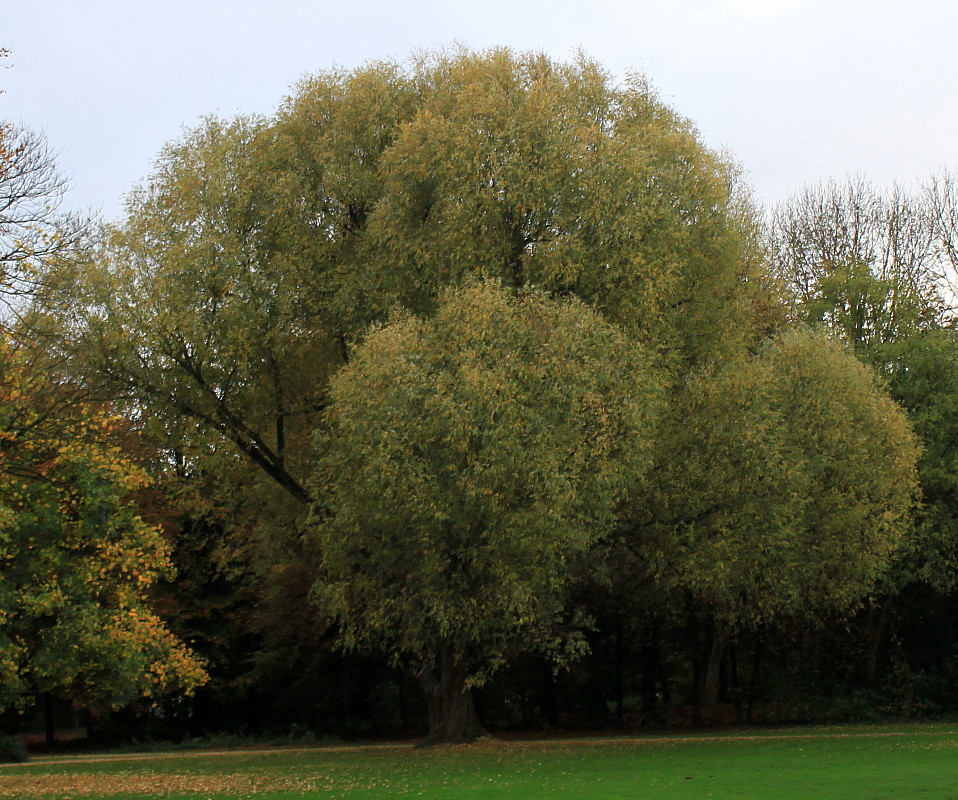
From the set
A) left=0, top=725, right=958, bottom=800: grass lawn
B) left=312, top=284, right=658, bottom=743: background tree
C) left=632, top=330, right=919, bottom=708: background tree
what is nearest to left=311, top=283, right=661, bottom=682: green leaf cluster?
left=312, top=284, right=658, bottom=743: background tree

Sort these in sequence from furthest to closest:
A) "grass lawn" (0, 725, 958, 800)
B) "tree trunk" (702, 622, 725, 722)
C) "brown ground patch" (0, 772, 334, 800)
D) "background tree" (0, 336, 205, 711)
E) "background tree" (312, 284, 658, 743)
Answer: "tree trunk" (702, 622, 725, 722), "background tree" (312, 284, 658, 743), "background tree" (0, 336, 205, 711), "brown ground patch" (0, 772, 334, 800), "grass lawn" (0, 725, 958, 800)

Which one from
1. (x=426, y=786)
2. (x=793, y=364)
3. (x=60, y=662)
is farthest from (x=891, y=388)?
(x=60, y=662)

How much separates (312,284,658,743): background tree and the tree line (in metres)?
0.08

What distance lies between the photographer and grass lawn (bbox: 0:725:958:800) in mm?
16766

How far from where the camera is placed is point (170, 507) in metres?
42.6

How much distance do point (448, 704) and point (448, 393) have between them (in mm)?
10510

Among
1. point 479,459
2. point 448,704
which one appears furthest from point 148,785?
point 448,704

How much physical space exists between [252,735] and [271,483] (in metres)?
16.6

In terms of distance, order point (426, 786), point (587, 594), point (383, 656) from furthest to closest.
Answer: point (383, 656) < point (587, 594) < point (426, 786)

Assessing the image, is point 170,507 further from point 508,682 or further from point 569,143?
point 569,143

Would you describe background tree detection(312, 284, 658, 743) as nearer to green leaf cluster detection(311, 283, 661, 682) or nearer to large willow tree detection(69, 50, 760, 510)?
green leaf cluster detection(311, 283, 661, 682)

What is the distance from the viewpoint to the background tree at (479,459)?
2159 centimetres

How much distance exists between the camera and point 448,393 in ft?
72.6

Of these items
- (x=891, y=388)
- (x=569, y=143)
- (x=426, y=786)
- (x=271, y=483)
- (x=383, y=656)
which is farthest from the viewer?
(x=383, y=656)
